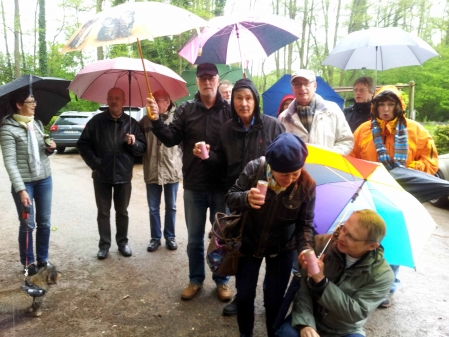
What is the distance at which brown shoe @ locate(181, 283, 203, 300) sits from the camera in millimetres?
3304

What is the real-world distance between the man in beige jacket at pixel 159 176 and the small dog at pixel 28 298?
1379 mm

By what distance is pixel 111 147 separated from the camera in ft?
13.0

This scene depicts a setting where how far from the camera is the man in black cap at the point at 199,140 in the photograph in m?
3.12

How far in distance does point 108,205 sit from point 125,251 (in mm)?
595

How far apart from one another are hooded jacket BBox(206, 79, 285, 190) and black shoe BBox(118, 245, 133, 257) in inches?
78.7

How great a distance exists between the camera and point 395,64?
471 centimetres

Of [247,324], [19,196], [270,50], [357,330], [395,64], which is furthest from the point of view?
[395,64]

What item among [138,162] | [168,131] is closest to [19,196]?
[168,131]

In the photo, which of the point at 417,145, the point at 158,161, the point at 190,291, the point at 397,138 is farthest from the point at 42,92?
the point at 417,145

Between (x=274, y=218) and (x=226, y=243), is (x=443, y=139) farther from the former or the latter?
(x=226, y=243)

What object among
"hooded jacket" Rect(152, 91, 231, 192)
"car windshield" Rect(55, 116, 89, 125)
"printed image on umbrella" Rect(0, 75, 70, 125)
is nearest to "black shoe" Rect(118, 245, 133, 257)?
"hooded jacket" Rect(152, 91, 231, 192)

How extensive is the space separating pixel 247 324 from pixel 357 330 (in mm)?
749

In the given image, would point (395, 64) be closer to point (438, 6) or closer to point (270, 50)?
point (270, 50)

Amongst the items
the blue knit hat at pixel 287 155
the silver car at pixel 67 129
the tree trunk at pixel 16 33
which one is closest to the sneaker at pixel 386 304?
the blue knit hat at pixel 287 155
